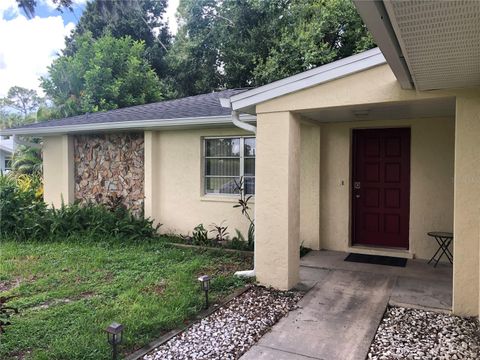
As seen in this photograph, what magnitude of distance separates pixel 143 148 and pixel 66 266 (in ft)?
11.1

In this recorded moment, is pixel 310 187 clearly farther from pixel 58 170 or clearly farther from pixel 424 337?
pixel 58 170

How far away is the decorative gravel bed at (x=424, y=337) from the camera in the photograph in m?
3.11

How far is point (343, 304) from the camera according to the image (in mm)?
4195

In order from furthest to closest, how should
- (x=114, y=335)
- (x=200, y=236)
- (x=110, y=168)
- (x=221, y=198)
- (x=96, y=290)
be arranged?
(x=110, y=168), (x=221, y=198), (x=200, y=236), (x=96, y=290), (x=114, y=335)

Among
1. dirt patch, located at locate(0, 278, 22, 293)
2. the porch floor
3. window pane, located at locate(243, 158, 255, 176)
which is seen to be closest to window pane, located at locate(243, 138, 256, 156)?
window pane, located at locate(243, 158, 255, 176)

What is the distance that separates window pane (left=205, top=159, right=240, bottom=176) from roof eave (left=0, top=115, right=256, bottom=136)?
878mm

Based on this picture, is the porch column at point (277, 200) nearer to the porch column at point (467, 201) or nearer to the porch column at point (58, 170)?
the porch column at point (467, 201)

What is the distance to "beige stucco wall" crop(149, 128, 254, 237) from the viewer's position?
7.63 m

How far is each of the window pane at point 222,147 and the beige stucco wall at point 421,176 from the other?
1.85m

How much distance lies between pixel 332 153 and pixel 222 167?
234cm

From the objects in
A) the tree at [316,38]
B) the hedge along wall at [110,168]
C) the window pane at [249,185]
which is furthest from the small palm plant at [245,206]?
the tree at [316,38]

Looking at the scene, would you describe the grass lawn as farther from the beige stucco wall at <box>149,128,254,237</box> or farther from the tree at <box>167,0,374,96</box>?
the tree at <box>167,0,374,96</box>

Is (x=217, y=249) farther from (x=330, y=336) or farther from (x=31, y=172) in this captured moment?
(x=31, y=172)

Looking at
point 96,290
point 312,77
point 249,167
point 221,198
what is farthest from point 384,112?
point 96,290
